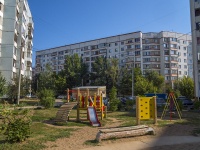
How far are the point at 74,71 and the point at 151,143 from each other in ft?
199

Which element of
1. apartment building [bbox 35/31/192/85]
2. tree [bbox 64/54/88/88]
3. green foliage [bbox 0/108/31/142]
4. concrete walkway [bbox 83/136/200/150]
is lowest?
concrete walkway [bbox 83/136/200/150]

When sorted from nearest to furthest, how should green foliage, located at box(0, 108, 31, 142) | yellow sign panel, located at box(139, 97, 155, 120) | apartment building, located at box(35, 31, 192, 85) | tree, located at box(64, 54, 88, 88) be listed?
green foliage, located at box(0, 108, 31, 142)
yellow sign panel, located at box(139, 97, 155, 120)
tree, located at box(64, 54, 88, 88)
apartment building, located at box(35, 31, 192, 85)

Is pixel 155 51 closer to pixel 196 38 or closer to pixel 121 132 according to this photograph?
pixel 196 38

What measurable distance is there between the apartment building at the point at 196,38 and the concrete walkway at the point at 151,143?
28.8 m

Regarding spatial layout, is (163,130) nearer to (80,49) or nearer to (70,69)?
(70,69)

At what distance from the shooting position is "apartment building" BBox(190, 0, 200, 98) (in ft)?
121

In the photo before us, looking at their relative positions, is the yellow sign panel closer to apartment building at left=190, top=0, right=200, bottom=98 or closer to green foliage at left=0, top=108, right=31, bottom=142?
green foliage at left=0, top=108, right=31, bottom=142

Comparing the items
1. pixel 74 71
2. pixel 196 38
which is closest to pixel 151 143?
pixel 196 38

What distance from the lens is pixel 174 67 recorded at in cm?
8062

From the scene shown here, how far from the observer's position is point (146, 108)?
13.8 m

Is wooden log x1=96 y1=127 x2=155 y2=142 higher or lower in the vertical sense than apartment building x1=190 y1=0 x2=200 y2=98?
lower

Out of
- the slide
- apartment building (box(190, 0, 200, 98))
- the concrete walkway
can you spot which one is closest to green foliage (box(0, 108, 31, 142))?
the concrete walkway

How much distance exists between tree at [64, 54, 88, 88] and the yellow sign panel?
53580mm

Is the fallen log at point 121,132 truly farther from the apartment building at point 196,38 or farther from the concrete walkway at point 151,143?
the apartment building at point 196,38
